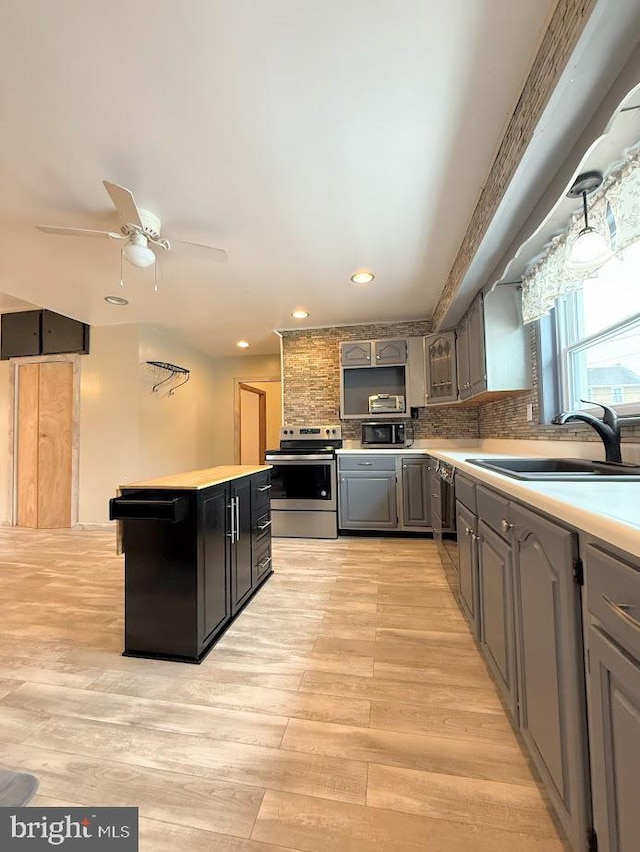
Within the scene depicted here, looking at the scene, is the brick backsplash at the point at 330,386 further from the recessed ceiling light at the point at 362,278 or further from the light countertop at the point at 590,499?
the light countertop at the point at 590,499

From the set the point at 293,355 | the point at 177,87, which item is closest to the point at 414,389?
the point at 293,355

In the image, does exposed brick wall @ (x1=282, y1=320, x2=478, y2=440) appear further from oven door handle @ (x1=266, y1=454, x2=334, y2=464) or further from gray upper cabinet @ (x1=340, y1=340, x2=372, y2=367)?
oven door handle @ (x1=266, y1=454, x2=334, y2=464)

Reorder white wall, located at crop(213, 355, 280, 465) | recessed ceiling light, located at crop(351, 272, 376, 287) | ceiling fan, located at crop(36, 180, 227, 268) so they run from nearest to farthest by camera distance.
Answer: ceiling fan, located at crop(36, 180, 227, 268) → recessed ceiling light, located at crop(351, 272, 376, 287) → white wall, located at crop(213, 355, 280, 465)

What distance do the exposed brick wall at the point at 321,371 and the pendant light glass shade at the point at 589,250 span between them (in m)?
2.66

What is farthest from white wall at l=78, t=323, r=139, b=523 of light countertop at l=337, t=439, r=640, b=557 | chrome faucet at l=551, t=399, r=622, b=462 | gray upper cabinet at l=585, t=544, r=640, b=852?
gray upper cabinet at l=585, t=544, r=640, b=852

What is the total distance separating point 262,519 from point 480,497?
1574mm

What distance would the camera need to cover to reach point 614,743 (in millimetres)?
680

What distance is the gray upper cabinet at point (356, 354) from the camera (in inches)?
162

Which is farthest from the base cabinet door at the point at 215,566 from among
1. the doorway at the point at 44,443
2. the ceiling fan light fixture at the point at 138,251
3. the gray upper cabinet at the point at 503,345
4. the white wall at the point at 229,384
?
the white wall at the point at 229,384

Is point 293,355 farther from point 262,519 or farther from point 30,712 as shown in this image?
point 30,712

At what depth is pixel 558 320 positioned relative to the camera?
2.35m

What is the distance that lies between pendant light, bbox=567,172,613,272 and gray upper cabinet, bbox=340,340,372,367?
255 centimetres

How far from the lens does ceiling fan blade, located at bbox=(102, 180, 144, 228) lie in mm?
1655

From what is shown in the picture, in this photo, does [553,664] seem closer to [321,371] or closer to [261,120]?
[261,120]
